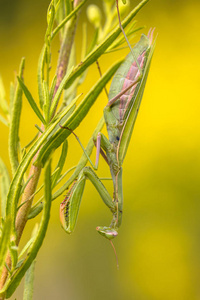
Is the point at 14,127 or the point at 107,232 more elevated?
the point at 14,127

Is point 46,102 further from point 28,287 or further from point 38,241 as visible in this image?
point 28,287

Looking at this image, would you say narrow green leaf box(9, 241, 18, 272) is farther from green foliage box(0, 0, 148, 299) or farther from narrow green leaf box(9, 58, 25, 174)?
narrow green leaf box(9, 58, 25, 174)

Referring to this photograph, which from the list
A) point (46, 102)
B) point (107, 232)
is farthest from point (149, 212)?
point (46, 102)

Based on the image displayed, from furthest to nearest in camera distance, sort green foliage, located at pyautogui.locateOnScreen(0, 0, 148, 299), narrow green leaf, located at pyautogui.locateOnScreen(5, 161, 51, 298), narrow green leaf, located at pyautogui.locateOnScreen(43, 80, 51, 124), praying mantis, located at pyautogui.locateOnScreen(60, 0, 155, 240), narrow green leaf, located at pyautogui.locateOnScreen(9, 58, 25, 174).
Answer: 1. praying mantis, located at pyautogui.locateOnScreen(60, 0, 155, 240)
2. narrow green leaf, located at pyautogui.locateOnScreen(9, 58, 25, 174)
3. narrow green leaf, located at pyautogui.locateOnScreen(43, 80, 51, 124)
4. green foliage, located at pyautogui.locateOnScreen(0, 0, 148, 299)
5. narrow green leaf, located at pyautogui.locateOnScreen(5, 161, 51, 298)

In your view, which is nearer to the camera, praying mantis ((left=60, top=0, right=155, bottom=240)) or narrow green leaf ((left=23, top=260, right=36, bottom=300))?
narrow green leaf ((left=23, top=260, right=36, bottom=300))

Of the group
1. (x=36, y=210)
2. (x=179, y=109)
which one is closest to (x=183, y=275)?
(x=179, y=109)

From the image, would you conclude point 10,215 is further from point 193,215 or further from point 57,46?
point 57,46

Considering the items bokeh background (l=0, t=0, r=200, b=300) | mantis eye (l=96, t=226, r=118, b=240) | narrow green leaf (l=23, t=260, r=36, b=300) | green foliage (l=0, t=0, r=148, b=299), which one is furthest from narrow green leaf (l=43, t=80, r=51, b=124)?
bokeh background (l=0, t=0, r=200, b=300)

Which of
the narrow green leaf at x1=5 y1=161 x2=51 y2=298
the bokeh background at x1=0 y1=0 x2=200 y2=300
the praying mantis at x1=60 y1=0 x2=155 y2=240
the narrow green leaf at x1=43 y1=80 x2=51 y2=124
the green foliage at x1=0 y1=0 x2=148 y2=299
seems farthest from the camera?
the bokeh background at x1=0 y1=0 x2=200 y2=300
